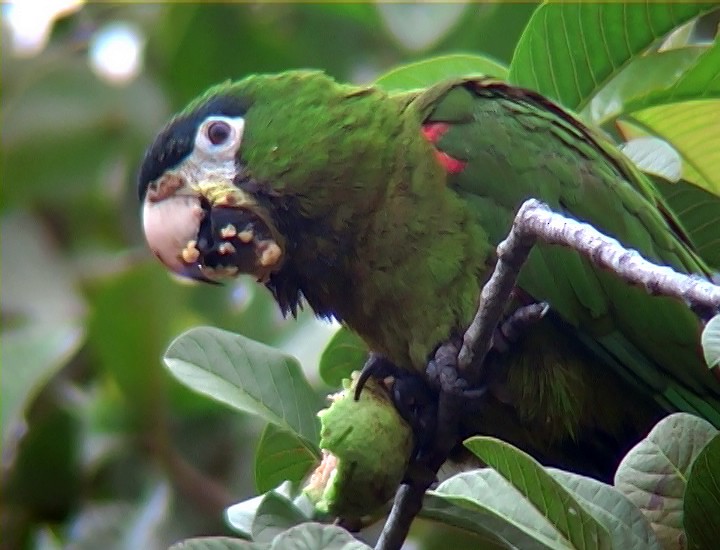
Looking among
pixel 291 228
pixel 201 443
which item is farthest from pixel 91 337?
pixel 291 228

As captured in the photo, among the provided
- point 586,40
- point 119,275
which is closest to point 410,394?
point 586,40

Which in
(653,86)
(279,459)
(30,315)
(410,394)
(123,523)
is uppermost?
(653,86)

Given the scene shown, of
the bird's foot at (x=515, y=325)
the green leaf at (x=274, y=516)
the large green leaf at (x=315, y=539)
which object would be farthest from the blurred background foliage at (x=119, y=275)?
the large green leaf at (x=315, y=539)

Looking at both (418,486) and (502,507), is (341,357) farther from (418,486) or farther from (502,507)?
(502,507)

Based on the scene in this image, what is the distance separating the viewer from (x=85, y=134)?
3.06 metres

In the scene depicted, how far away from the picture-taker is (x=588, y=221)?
1.66 metres

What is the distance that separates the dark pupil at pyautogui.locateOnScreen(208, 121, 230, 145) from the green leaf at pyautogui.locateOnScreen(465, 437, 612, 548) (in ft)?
2.32

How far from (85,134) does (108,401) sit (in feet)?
2.74

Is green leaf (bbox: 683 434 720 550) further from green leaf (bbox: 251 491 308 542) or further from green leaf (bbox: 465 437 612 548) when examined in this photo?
green leaf (bbox: 251 491 308 542)

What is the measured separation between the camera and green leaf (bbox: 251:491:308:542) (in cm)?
131

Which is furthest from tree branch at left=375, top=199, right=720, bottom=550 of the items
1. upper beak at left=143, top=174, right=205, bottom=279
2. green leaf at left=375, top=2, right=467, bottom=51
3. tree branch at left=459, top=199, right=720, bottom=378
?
green leaf at left=375, top=2, right=467, bottom=51

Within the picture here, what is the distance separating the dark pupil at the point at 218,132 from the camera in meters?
1.71

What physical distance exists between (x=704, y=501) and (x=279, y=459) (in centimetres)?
65

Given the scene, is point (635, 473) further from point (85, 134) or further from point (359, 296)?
point (85, 134)
